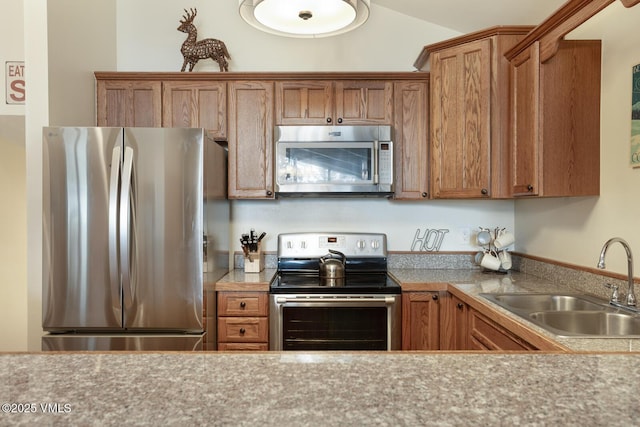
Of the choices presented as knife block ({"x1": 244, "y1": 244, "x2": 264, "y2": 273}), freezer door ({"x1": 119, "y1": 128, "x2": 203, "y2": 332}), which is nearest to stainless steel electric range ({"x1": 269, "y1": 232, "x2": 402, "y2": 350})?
knife block ({"x1": 244, "y1": 244, "x2": 264, "y2": 273})

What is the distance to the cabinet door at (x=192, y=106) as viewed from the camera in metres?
2.73

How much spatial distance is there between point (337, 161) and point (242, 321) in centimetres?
120

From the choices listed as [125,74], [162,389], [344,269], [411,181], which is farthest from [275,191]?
[162,389]

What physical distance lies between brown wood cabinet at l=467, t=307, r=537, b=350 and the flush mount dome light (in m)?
1.44

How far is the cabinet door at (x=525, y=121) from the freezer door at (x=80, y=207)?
2.23 metres

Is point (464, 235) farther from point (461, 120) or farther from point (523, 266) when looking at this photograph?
point (461, 120)

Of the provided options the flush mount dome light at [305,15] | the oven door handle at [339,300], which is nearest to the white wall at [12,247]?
the oven door handle at [339,300]

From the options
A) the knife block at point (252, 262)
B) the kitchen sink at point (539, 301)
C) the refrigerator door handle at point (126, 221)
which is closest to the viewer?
the kitchen sink at point (539, 301)

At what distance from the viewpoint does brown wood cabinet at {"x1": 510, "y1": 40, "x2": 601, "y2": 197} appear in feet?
6.56

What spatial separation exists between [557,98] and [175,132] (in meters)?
2.04

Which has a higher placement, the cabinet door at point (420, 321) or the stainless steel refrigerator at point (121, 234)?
the stainless steel refrigerator at point (121, 234)

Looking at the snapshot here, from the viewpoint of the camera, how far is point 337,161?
2.65 m

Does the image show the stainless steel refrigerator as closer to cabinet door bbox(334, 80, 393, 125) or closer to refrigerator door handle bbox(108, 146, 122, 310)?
refrigerator door handle bbox(108, 146, 122, 310)

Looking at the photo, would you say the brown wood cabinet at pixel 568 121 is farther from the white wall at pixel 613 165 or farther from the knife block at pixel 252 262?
the knife block at pixel 252 262
